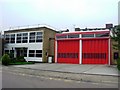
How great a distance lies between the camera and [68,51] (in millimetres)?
→ 35312

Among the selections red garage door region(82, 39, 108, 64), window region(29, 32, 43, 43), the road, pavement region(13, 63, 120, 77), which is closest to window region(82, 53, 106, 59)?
red garage door region(82, 39, 108, 64)

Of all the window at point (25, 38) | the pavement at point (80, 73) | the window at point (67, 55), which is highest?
the window at point (25, 38)

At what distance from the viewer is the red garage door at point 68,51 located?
1357 inches

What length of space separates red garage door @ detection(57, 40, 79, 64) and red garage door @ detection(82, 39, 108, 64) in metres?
1.23

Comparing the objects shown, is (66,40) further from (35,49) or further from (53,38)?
(35,49)

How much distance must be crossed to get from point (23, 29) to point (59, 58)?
952cm

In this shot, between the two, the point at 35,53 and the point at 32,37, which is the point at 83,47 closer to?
the point at 35,53

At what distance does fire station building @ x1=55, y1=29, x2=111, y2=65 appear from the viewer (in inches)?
1268

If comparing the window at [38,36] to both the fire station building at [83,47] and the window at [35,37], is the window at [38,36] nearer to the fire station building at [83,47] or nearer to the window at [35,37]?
the window at [35,37]

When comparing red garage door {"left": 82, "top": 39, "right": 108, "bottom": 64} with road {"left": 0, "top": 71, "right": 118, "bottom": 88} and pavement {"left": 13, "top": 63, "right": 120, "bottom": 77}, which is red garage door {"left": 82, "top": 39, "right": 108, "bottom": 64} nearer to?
pavement {"left": 13, "top": 63, "right": 120, "bottom": 77}

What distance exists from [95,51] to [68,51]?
15.2 feet

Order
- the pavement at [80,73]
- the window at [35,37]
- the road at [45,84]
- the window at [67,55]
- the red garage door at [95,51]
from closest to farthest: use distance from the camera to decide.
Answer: the road at [45,84] < the pavement at [80,73] < the red garage door at [95,51] < the window at [67,55] < the window at [35,37]

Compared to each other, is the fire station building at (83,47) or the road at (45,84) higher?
the fire station building at (83,47)

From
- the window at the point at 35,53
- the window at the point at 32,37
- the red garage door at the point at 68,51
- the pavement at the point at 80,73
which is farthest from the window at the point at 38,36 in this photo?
the pavement at the point at 80,73
